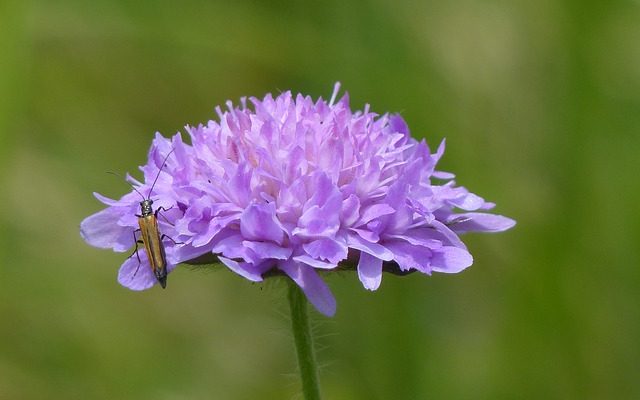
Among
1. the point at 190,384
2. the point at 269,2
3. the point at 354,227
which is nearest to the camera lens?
the point at 354,227

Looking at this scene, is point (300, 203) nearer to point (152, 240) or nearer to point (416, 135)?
point (152, 240)

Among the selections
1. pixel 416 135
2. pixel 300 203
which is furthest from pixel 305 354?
pixel 416 135

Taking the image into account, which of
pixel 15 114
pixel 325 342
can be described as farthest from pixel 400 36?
pixel 15 114

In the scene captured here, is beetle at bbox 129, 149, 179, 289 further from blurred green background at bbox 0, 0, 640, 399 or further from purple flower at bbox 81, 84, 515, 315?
blurred green background at bbox 0, 0, 640, 399

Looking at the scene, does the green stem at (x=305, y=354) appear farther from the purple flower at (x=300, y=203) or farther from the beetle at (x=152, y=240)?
the beetle at (x=152, y=240)

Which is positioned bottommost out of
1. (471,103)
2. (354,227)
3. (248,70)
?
(354,227)

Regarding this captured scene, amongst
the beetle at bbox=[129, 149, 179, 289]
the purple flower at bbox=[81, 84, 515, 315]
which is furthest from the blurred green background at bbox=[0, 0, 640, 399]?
the beetle at bbox=[129, 149, 179, 289]

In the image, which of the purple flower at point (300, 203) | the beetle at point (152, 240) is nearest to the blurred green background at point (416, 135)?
the purple flower at point (300, 203)

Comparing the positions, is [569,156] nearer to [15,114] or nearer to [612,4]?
[612,4]
